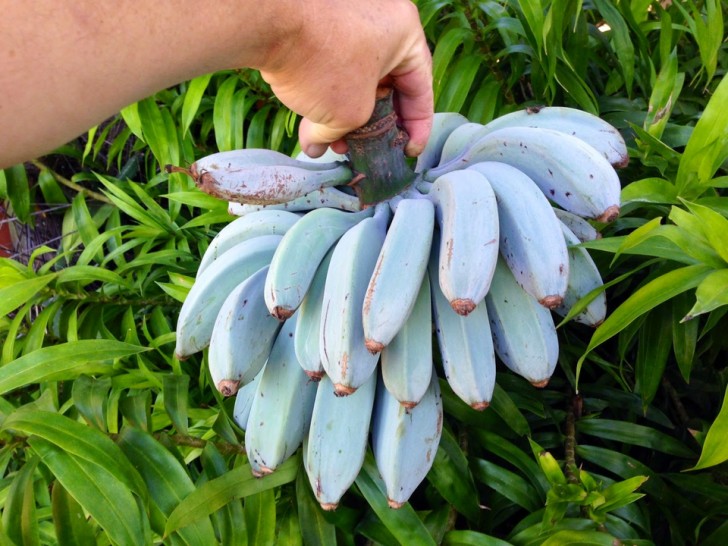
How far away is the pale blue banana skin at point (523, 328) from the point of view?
0.56 m

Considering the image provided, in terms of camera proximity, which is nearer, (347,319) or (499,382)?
(347,319)

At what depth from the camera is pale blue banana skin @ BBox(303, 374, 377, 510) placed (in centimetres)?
58

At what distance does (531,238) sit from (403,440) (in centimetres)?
22

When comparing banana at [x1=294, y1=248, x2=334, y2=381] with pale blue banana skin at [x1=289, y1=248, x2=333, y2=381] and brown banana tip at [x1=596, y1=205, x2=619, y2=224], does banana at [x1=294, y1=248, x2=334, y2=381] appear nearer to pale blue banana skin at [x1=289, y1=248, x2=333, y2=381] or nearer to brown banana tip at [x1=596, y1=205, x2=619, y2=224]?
pale blue banana skin at [x1=289, y1=248, x2=333, y2=381]

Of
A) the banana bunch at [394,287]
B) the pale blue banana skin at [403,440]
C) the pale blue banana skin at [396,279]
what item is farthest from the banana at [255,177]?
the pale blue banana skin at [403,440]

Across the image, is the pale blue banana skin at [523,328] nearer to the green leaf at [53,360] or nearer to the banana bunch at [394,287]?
the banana bunch at [394,287]

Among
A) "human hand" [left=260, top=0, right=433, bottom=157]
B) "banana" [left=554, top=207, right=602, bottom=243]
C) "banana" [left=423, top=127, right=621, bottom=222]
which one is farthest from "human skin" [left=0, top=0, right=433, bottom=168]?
"banana" [left=554, top=207, right=602, bottom=243]

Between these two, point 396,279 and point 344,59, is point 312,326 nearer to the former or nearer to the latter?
point 396,279

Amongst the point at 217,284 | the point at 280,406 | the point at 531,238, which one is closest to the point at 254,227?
the point at 217,284

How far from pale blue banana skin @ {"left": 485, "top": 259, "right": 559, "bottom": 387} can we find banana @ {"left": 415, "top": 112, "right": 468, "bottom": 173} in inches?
7.0

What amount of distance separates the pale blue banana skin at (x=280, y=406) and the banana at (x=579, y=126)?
31 cm

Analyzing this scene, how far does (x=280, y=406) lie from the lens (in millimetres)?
604

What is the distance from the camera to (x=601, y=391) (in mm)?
830

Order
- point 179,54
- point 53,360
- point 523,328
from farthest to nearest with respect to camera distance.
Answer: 1. point 53,360
2. point 523,328
3. point 179,54
